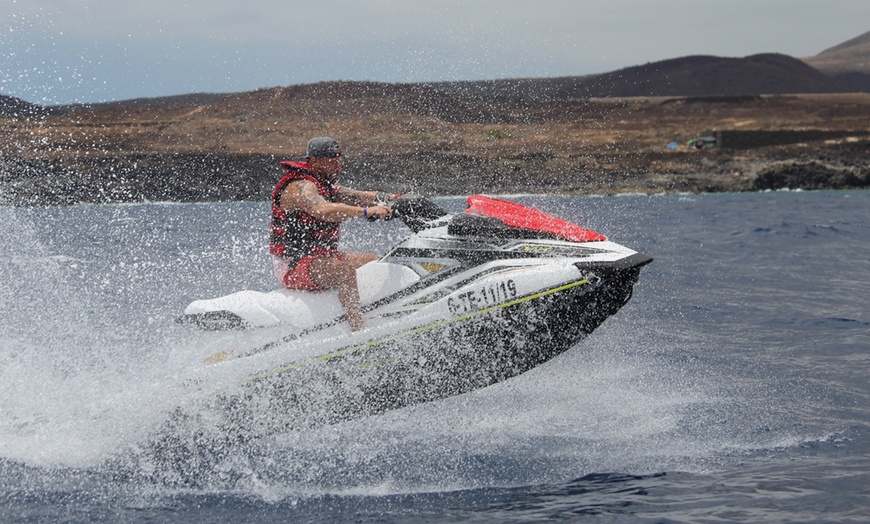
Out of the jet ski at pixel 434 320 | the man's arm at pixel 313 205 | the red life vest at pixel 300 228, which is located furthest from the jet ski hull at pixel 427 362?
the man's arm at pixel 313 205

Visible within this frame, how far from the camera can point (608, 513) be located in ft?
15.7

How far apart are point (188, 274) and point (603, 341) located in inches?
366

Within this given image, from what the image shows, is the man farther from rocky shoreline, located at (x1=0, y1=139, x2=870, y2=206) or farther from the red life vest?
rocky shoreline, located at (x1=0, y1=139, x2=870, y2=206)

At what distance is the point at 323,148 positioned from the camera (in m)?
5.82

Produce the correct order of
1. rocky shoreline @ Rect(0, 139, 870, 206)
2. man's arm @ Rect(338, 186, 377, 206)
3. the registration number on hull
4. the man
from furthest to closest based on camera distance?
rocky shoreline @ Rect(0, 139, 870, 206), man's arm @ Rect(338, 186, 377, 206), the man, the registration number on hull

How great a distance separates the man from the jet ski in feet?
0.45

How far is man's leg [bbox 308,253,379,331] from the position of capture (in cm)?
577

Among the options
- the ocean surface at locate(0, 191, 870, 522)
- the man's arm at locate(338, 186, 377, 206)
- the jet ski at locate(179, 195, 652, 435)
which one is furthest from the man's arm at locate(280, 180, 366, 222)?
the ocean surface at locate(0, 191, 870, 522)

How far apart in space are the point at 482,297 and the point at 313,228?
1236 millimetres

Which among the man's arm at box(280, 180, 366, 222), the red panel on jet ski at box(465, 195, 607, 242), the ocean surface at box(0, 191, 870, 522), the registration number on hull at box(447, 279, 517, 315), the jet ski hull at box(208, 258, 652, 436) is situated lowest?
the ocean surface at box(0, 191, 870, 522)

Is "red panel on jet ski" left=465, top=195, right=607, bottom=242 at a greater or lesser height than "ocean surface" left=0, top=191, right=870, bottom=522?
greater

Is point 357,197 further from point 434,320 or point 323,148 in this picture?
point 434,320

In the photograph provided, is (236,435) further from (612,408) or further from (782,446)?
(782,446)

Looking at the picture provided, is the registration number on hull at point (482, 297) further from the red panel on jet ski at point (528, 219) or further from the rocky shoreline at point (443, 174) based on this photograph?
the rocky shoreline at point (443, 174)
